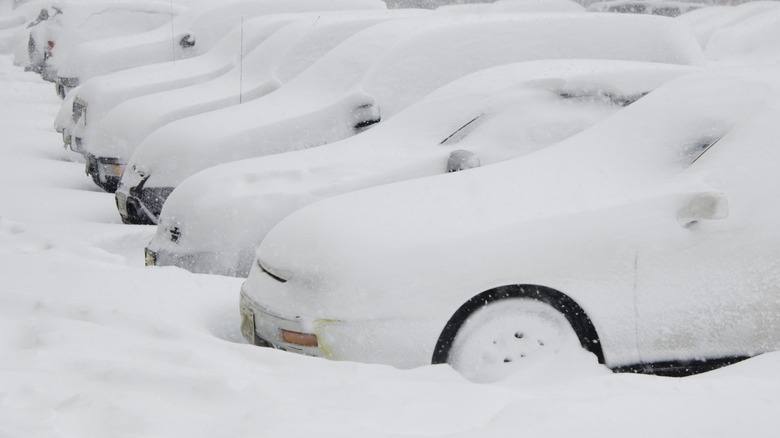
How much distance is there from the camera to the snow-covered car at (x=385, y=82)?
6984 millimetres

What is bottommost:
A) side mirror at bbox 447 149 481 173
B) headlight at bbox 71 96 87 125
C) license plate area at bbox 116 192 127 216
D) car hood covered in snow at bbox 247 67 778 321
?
headlight at bbox 71 96 87 125

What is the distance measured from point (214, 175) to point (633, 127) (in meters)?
2.75

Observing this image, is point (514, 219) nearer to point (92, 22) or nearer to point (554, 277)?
point (554, 277)

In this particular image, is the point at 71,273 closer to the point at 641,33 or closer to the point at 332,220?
the point at 332,220

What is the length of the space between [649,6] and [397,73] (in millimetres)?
14599

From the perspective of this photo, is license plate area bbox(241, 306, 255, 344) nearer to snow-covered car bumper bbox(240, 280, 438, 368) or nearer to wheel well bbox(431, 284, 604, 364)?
snow-covered car bumper bbox(240, 280, 438, 368)

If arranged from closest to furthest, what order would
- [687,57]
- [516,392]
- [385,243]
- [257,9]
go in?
[516,392]
[385,243]
[687,57]
[257,9]

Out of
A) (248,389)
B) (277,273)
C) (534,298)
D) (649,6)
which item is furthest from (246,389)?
(649,6)

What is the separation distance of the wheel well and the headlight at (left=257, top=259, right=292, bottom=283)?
757mm

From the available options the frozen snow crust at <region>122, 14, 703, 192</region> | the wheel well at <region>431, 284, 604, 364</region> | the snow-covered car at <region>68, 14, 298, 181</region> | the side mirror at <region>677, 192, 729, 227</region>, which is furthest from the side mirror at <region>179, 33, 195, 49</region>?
the side mirror at <region>677, 192, 729, 227</region>

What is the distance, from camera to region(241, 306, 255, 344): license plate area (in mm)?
4141

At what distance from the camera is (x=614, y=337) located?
387 centimetres

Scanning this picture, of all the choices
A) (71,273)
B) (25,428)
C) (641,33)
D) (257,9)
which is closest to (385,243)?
(25,428)

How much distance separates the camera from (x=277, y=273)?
4.10 m
